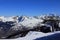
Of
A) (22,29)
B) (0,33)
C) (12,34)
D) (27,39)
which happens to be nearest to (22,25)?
(22,29)

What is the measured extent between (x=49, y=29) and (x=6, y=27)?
13.0ft

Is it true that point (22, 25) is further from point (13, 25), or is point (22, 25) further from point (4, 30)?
point (4, 30)

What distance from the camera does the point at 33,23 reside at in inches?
523

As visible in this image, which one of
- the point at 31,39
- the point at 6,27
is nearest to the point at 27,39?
the point at 31,39

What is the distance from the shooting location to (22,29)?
12.6 m

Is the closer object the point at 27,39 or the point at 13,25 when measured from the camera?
the point at 27,39

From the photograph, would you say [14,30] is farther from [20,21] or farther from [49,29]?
[49,29]

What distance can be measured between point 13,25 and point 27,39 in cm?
519

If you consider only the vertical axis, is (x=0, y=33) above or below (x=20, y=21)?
below

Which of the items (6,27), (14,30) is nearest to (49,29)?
(14,30)

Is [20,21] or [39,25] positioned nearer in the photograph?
[39,25]

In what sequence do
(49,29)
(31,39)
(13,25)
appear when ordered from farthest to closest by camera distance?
1. (13,25)
2. (49,29)
3. (31,39)

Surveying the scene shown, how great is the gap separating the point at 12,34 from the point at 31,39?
15.6 ft

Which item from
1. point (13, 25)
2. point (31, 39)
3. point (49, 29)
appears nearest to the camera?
point (31, 39)
